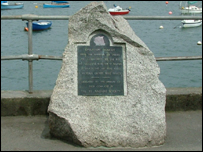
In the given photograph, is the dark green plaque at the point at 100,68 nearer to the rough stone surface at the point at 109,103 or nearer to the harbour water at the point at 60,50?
the rough stone surface at the point at 109,103

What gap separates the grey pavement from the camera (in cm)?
452

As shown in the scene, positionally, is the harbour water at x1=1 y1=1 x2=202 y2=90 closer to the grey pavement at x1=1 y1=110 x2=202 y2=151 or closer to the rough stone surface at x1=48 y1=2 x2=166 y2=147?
the grey pavement at x1=1 y1=110 x2=202 y2=151

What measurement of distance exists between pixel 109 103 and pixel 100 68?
44 centimetres

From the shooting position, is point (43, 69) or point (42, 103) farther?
point (43, 69)

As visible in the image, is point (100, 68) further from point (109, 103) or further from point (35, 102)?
point (35, 102)

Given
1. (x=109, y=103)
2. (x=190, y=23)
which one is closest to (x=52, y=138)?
(x=109, y=103)

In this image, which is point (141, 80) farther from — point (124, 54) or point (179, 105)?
point (179, 105)

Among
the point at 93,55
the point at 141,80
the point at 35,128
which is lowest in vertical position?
the point at 35,128

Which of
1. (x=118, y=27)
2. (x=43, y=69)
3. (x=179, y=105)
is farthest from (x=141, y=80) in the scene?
(x=43, y=69)

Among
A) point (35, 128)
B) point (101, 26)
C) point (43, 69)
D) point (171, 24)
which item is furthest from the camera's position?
point (171, 24)

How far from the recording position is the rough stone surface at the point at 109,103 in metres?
4.52

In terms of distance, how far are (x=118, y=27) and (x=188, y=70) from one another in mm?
13576

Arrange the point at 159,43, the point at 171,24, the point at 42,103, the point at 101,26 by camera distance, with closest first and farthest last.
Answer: the point at 101,26 → the point at 42,103 → the point at 159,43 → the point at 171,24

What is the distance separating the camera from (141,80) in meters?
4.67
